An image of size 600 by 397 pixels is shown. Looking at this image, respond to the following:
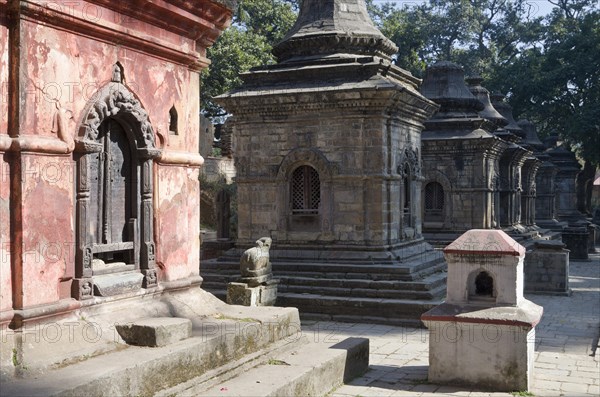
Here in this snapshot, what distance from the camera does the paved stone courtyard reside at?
7727 mm

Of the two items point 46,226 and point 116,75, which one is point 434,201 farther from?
point 46,226

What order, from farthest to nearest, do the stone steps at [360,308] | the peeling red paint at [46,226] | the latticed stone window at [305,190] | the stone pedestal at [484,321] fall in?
the latticed stone window at [305,190]
the stone steps at [360,308]
the stone pedestal at [484,321]
the peeling red paint at [46,226]

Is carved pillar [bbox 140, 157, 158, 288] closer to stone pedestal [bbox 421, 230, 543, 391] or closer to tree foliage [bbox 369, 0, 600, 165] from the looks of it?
stone pedestal [bbox 421, 230, 543, 391]

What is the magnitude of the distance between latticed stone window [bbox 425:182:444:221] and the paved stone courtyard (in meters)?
5.26

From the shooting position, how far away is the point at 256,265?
11828 mm

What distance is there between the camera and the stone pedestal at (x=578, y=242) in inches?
1069

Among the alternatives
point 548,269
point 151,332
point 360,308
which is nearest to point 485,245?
point 151,332

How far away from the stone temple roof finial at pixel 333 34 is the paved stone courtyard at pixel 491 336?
6.00 m

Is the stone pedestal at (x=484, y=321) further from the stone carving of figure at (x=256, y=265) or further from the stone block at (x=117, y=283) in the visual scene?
the stone carving of figure at (x=256, y=265)

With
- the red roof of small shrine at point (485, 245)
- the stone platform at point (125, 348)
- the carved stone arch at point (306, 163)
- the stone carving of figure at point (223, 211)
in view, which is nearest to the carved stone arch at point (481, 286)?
the red roof of small shrine at point (485, 245)

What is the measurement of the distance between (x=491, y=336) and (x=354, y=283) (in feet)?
17.1

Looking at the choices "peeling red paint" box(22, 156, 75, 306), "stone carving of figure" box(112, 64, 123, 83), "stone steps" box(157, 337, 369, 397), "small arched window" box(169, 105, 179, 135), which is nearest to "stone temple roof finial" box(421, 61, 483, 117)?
"stone steps" box(157, 337, 369, 397)

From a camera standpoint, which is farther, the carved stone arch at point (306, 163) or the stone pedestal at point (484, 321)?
the carved stone arch at point (306, 163)

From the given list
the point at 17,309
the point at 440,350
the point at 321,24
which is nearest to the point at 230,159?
the point at 321,24
